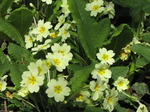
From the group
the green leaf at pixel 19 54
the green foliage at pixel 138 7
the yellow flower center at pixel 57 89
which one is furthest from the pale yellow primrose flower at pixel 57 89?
the green foliage at pixel 138 7

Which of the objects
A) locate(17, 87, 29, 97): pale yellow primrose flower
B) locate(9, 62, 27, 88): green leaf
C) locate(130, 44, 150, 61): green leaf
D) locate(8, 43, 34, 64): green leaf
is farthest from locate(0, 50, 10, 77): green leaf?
locate(130, 44, 150, 61): green leaf

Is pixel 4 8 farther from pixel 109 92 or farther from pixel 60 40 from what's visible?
pixel 109 92

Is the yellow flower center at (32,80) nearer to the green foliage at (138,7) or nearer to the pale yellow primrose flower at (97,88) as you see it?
the pale yellow primrose flower at (97,88)

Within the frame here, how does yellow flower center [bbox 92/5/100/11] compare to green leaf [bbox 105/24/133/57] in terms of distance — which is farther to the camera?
yellow flower center [bbox 92/5/100/11]

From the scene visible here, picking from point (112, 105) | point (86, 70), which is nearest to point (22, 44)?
point (86, 70)

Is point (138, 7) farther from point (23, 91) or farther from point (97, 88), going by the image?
point (23, 91)

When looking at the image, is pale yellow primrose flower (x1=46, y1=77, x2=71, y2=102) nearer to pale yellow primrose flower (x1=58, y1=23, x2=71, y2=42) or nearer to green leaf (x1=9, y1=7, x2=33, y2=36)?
pale yellow primrose flower (x1=58, y1=23, x2=71, y2=42)
